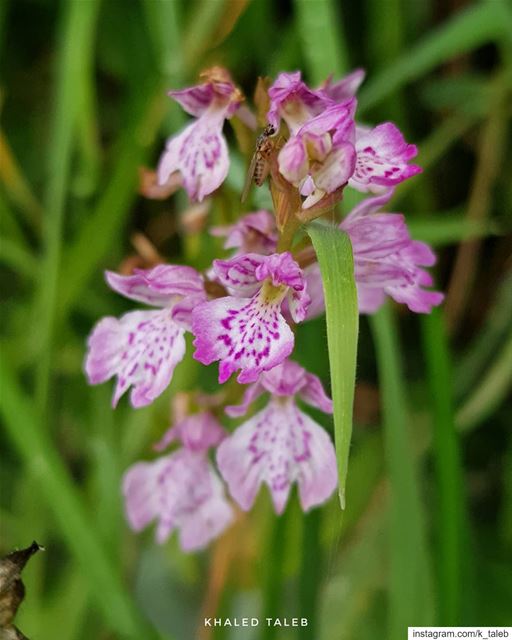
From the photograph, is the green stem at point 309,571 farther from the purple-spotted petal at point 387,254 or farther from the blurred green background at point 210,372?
the purple-spotted petal at point 387,254

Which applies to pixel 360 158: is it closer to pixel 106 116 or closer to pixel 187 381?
pixel 187 381

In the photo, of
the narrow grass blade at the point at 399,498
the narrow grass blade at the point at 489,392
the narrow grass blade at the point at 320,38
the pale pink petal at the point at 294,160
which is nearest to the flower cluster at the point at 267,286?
the pale pink petal at the point at 294,160

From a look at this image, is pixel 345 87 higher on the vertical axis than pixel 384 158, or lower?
higher


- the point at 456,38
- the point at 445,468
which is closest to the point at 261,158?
the point at 445,468

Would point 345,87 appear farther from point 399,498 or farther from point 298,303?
point 399,498

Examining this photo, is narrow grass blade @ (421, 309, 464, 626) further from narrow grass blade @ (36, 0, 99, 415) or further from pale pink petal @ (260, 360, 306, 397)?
narrow grass blade @ (36, 0, 99, 415)

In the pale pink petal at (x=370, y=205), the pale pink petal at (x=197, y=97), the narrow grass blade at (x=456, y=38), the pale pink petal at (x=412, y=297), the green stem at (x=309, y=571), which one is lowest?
the green stem at (x=309, y=571)
